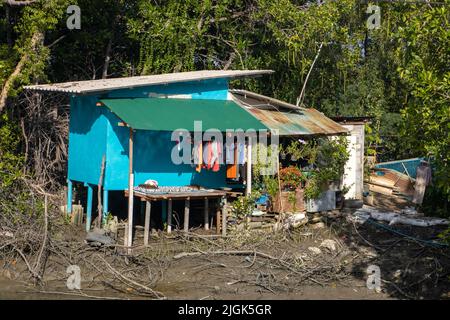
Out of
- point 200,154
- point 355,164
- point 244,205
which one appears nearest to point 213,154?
point 200,154

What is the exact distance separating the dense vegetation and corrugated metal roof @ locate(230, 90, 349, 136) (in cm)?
216

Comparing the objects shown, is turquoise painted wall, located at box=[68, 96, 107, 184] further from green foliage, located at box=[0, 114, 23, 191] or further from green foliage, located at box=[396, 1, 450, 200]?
green foliage, located at box=[396, 1, 450, 200]

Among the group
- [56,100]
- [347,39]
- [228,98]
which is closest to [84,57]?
[56,100]

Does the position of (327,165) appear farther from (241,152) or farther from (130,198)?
(130,198)

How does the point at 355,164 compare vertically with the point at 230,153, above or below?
below

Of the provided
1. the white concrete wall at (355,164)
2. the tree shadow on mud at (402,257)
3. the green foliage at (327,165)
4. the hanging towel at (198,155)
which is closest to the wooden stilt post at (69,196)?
the hanging towel at (198,155)

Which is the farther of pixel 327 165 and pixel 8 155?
pixel 327 165

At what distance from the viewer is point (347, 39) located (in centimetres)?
2122

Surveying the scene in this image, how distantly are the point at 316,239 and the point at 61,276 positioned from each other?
531 cm

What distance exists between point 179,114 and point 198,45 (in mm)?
7021

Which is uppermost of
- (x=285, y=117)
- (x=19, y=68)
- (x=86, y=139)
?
(x=19, y=68)

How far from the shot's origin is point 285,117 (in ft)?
55.7

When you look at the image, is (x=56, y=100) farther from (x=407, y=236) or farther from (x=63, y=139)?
(x=407, y=236)

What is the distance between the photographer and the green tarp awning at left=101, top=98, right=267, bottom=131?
1391 centimetres
